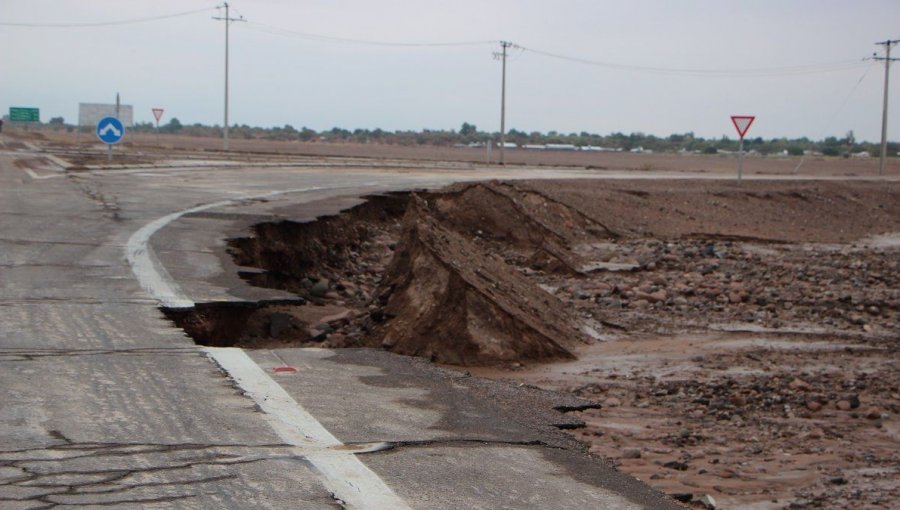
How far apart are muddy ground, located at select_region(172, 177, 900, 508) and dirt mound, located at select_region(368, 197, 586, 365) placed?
19 millimetres

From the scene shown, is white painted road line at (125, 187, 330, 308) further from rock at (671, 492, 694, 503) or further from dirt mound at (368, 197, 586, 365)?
rock at (671, 492, 694, 503)

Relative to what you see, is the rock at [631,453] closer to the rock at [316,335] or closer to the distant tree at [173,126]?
the rock at [316,335]

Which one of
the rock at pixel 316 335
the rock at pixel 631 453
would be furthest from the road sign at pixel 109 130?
the rock at pixel 631 453

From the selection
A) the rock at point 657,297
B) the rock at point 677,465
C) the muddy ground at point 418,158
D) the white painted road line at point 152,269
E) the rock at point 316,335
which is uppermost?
the muddy ground at point 418,158

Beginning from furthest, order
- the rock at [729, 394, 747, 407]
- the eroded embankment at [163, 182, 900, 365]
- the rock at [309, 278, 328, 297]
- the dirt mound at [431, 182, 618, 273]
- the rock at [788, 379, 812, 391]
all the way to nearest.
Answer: the dirt mound at [431, 182, 618, 273] → the rock at [309, 278, 328, 297] → the eroded embankment at [163, 182, 900, 365] → the rock at [788, 379, 812, 391] → the rock at [729, 394, 747, 407]

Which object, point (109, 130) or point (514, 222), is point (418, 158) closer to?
point (109, 130)

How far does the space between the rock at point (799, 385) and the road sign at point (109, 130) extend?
28.6 m

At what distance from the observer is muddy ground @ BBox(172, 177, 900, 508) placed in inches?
293

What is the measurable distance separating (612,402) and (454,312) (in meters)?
1.71

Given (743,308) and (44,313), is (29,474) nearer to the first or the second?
(44,313)

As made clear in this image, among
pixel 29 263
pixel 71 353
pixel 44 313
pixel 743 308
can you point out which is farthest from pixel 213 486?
pixel 743 308

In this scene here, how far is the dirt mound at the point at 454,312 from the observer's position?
377 inches

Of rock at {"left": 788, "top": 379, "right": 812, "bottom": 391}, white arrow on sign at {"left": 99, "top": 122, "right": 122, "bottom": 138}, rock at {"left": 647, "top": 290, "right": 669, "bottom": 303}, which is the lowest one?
rock at {"left": 788, "top": 379, "right": 812, "bottom": 391}

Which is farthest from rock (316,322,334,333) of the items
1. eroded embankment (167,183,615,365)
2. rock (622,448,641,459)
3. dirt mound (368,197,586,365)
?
rock (622,448,641,459)
